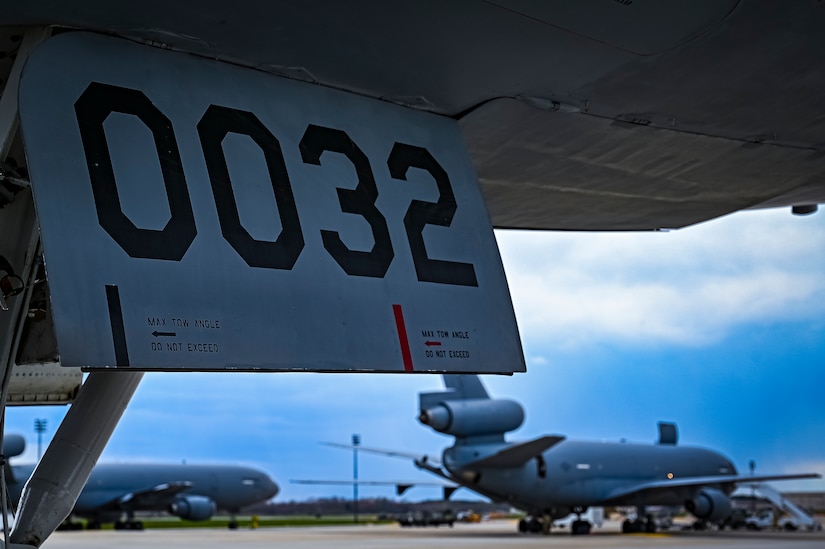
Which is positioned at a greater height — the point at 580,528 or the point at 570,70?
the point at 570,70

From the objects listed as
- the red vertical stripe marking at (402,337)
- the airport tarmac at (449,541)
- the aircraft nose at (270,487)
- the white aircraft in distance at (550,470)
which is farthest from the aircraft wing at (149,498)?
the red vertical stripe marking at (402,337)

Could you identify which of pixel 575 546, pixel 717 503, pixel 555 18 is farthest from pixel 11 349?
pixel 717 503

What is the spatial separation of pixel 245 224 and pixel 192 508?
131ft

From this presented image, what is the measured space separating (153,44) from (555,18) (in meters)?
1.89

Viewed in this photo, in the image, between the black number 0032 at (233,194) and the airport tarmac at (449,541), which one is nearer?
the black number 0032 at (233,194)

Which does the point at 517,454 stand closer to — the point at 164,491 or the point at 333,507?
the point at 164,491

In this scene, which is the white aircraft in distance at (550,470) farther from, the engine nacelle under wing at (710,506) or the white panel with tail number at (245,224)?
the white panel with tail number at (245,224)

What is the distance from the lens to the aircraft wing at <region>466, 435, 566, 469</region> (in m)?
30.2

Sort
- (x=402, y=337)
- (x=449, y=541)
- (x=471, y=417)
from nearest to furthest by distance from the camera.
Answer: (x=402, y=337)
(x=449, y=541)
(x=471, y=417)

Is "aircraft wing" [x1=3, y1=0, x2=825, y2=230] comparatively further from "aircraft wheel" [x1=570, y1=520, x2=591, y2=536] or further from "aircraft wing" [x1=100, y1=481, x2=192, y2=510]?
"aircraft wing" [x1=100, y1=481, x2=192, y2=510]

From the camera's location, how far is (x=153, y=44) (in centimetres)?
428

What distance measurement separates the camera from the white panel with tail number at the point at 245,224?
3771 millimetres

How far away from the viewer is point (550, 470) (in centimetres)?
3253

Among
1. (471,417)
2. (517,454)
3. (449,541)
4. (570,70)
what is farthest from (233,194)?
(517,454)
